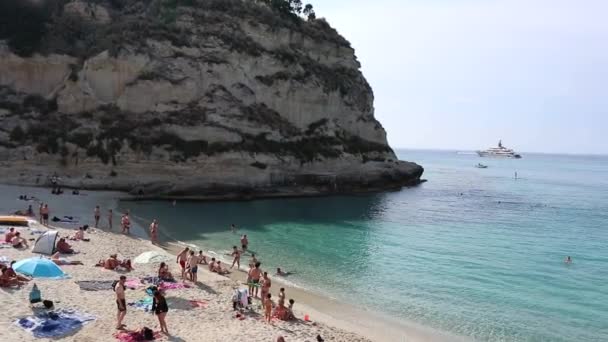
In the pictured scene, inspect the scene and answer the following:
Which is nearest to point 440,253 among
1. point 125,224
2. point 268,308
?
point 268,308

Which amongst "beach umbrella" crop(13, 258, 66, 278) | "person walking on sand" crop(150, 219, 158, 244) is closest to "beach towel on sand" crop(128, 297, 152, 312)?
"beach umbrella" crop(13, 258, 66, 278)

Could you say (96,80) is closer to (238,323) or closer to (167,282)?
(167,282)

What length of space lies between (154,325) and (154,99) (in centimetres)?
3889

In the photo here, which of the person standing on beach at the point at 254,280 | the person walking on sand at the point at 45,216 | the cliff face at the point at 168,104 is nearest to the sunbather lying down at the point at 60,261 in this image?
the person standing on beach at the point at 254,280

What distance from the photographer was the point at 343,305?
18641 mm

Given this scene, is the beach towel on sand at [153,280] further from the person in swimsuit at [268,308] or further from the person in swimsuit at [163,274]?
the person in swimsuit at [268,308]

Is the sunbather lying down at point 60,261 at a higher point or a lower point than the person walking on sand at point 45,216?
lower

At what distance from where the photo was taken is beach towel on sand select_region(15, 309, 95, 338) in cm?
1243

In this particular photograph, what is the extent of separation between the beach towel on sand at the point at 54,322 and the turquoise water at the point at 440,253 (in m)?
9.63

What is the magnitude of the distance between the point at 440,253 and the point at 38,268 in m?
20.2

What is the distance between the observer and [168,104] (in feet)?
163

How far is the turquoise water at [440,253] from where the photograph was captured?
18.2m

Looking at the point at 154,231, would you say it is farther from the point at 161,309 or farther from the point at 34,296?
the point at 161,309

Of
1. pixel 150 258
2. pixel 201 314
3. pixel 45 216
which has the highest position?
pixel 45 216
